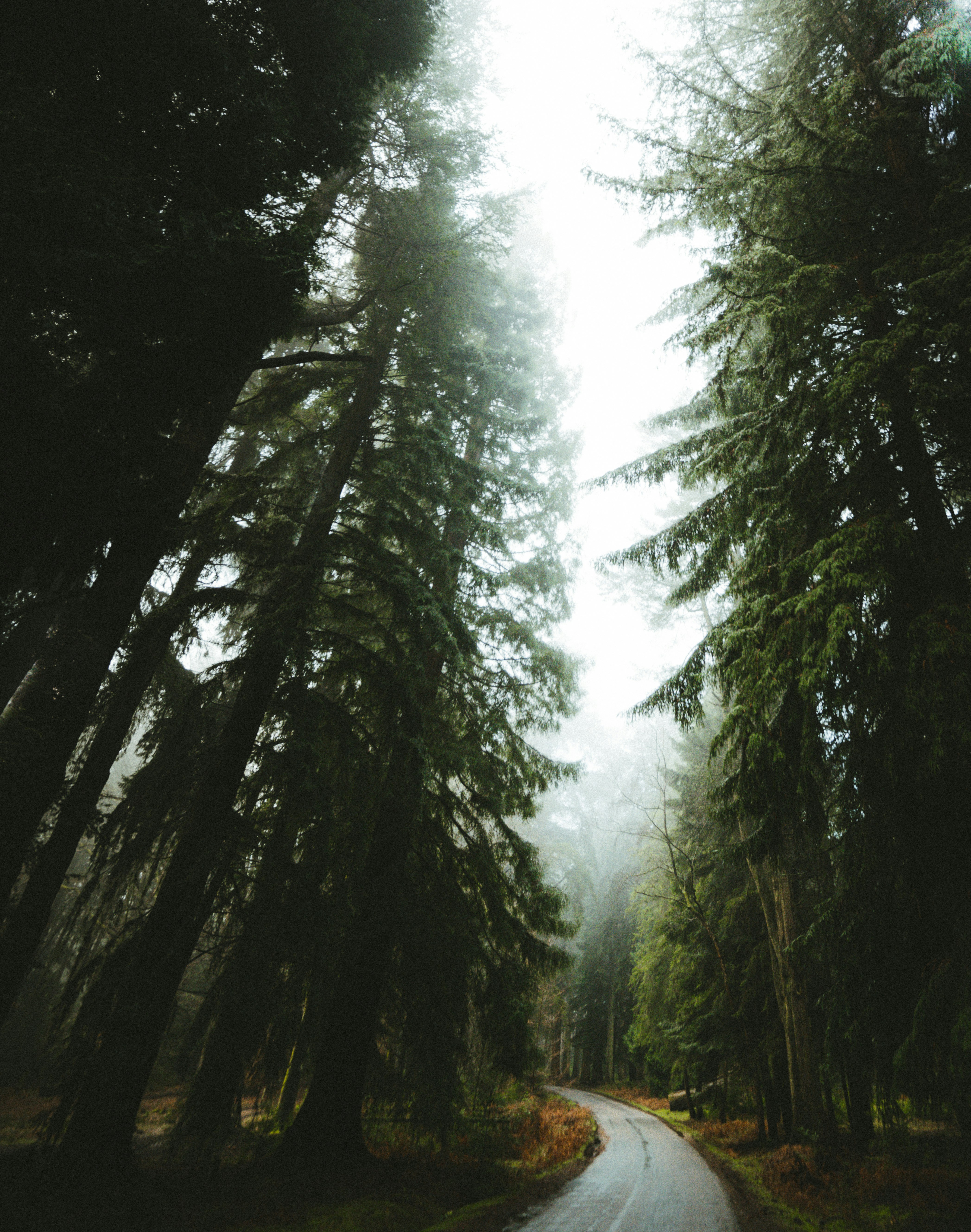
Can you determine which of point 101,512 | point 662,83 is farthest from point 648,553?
point 662,83

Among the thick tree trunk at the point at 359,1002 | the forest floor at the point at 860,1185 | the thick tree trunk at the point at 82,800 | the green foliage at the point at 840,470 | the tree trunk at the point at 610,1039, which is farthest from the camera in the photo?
the tree trunk at the point at 610,1039

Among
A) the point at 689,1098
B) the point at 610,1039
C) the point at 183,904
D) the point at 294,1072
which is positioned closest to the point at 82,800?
the point at 183,904

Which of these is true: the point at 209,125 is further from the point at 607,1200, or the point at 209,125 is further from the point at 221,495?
the point at 607,1200

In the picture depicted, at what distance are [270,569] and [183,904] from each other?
12.8 ft

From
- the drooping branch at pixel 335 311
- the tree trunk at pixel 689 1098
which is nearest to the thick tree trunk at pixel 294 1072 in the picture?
the drooping branch at pixel 335 311

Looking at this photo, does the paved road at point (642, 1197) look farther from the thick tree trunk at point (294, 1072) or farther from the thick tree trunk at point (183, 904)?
the thick tree trunk at point (183, 904)

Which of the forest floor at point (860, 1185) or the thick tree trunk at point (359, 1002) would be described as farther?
the thick tree trunk at point (359, 1002)

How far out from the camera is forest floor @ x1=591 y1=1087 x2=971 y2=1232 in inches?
247

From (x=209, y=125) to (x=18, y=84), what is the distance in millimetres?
1202

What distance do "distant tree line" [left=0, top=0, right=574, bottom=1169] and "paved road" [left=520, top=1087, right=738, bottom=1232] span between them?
176 cm

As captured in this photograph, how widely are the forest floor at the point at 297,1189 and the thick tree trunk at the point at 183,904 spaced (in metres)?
0.36

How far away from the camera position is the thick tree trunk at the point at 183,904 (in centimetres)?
499

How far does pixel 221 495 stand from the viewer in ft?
26.2

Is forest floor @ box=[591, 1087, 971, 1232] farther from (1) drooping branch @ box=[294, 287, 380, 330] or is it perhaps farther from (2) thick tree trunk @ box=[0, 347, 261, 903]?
(1) drooping branch @ box=[294, 287, 380, 330]
